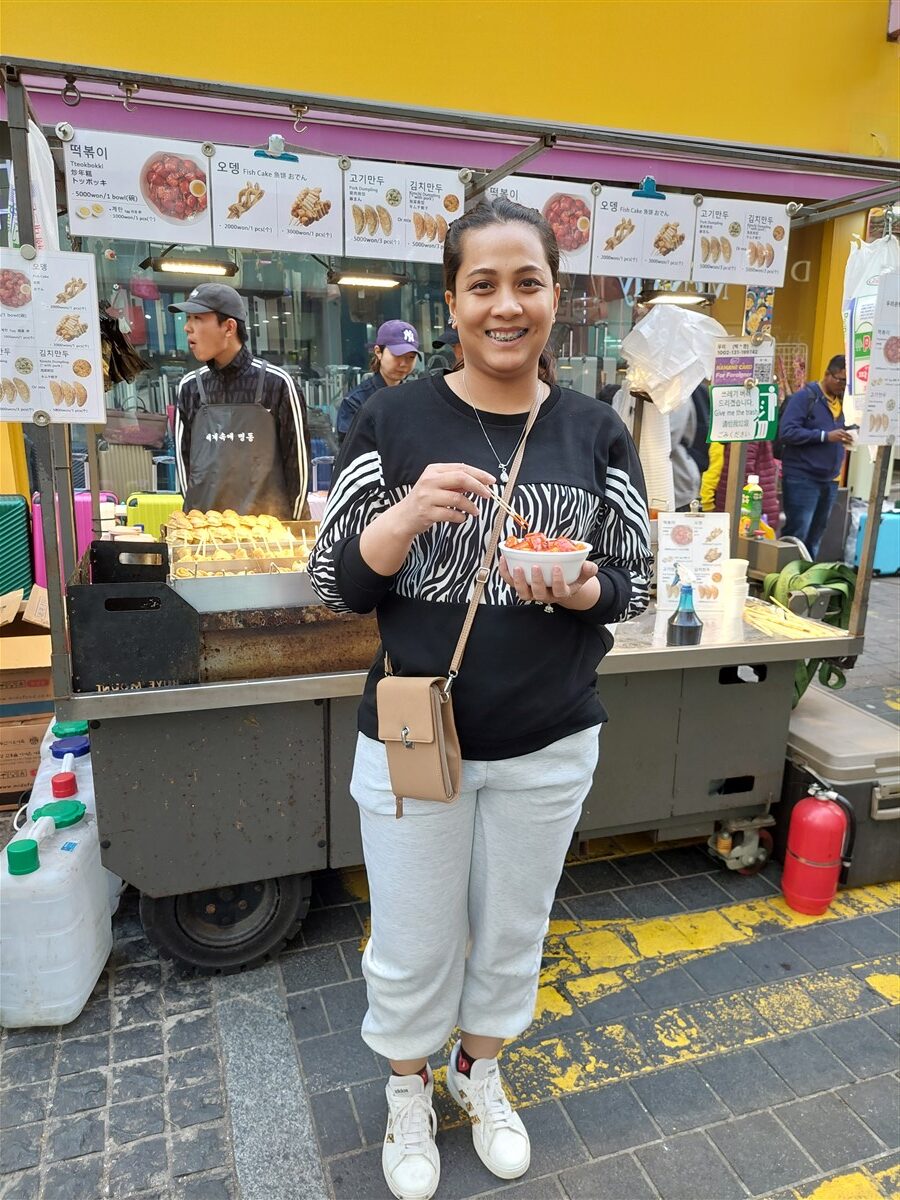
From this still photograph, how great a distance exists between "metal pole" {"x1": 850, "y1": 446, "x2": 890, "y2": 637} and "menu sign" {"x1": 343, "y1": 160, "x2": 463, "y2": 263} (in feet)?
6.71

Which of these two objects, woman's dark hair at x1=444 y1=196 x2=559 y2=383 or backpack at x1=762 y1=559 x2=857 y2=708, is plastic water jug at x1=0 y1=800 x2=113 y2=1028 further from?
backpack at x1=762 y1=559 x2=857 y2=708

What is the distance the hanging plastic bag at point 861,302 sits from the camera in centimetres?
340

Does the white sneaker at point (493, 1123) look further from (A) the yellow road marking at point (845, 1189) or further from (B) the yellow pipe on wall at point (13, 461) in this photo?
(B) the yellow pipe on wall at point (13, 461)

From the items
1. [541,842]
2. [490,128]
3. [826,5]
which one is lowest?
[541,842]

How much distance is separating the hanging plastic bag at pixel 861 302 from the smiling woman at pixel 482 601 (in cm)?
208

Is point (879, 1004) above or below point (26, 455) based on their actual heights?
below

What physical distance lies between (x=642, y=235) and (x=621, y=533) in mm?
2033

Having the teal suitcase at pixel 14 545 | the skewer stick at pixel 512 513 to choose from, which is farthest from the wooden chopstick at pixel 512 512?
the teal suitcase at pixel 14 545

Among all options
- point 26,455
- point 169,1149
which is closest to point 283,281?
point 26,455

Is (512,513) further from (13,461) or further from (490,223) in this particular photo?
(13,461)

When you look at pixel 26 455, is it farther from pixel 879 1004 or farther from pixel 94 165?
pixel 879 1004

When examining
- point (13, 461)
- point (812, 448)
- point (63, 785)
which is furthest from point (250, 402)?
point (812, 448)

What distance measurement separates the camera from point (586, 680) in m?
2.01

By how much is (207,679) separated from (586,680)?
54.6 inches
